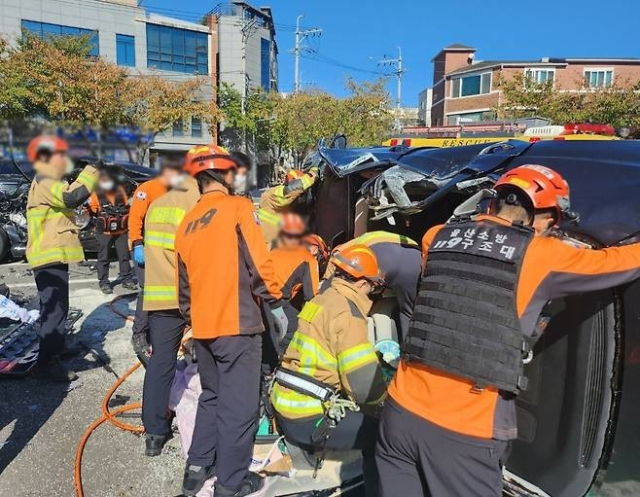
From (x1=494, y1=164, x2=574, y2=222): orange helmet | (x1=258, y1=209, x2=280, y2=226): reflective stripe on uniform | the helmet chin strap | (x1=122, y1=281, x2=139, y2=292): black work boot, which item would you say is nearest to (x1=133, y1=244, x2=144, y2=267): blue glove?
(x1=258, y1=209, x2=280, y2=226): reflective stripe on uniform

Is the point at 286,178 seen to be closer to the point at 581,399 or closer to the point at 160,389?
the point at 160,389

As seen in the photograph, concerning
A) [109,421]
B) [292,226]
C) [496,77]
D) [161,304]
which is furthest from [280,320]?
[496,77]

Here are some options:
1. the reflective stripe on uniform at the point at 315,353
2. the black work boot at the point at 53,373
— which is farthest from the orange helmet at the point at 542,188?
the black work boot at the point at 53,373

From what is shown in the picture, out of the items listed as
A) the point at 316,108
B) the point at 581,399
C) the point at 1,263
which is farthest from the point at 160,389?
the point at 316,108

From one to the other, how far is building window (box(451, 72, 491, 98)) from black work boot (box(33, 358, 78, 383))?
3490cm

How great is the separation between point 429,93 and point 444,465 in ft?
164

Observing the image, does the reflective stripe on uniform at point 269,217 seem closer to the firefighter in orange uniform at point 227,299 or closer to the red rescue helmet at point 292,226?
the red rescue helmet at point 292,226

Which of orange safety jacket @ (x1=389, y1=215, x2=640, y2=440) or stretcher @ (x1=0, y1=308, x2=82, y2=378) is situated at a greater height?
orange safety jacket @ (x1=389, y1=215, x2=640, y2=440)

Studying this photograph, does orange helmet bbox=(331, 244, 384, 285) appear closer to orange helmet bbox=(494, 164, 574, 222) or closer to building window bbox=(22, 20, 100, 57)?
orange helmet bbox=(494, 164, 574, 222)

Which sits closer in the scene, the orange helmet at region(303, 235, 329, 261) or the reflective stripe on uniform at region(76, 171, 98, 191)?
the reflective stripe on uniform at region(76, 171, 98, 191)

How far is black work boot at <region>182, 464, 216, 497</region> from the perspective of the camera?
258 centimetres

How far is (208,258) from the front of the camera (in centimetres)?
240

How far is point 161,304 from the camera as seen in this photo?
2889 mm

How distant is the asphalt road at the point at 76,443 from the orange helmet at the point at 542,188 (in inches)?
93.2
